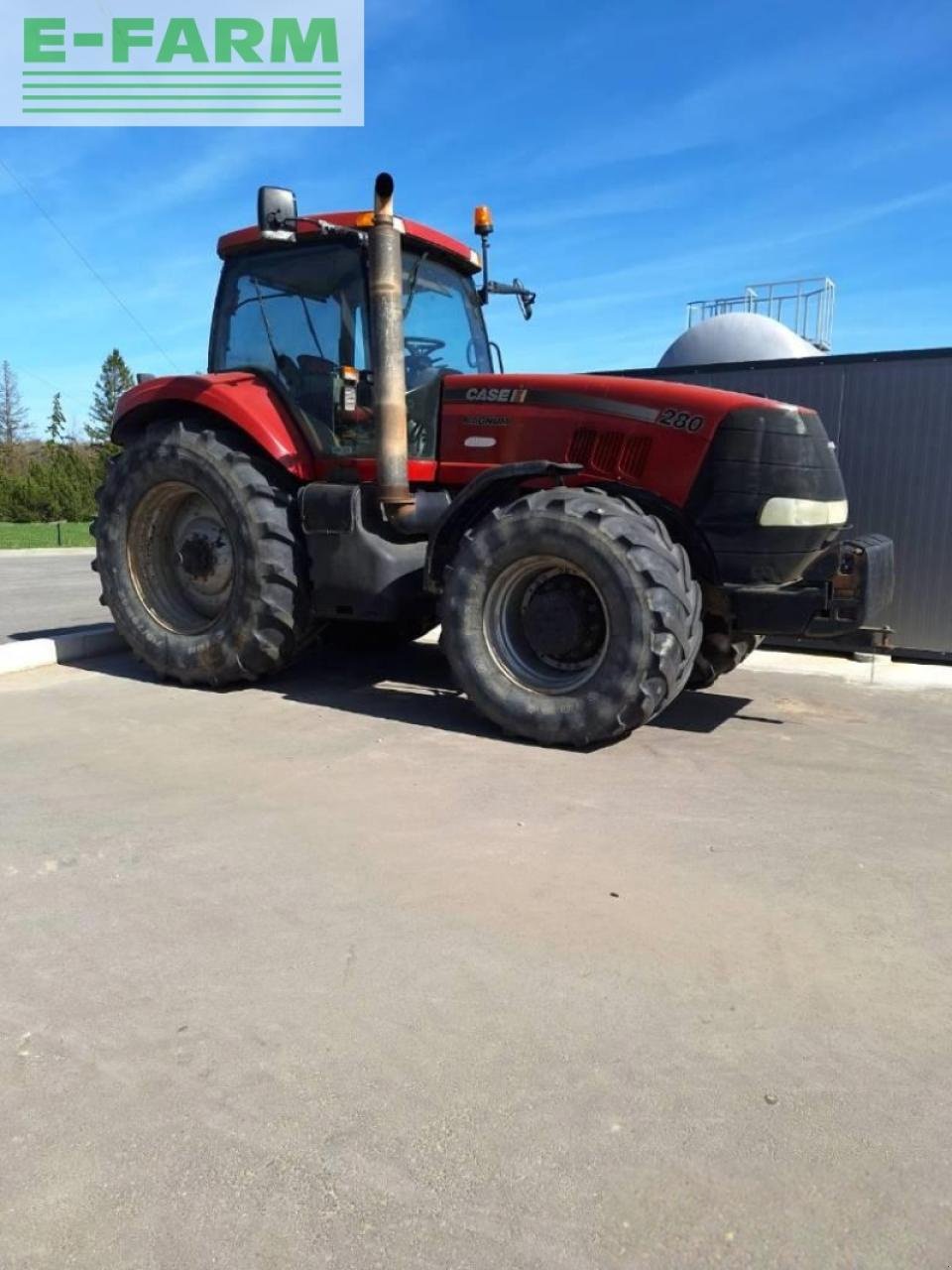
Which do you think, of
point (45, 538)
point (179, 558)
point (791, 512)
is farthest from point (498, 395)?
point (45, 538)

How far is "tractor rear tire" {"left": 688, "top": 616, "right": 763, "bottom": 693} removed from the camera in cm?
575

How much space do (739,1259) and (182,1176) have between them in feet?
3.55

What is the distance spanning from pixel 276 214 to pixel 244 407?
1.20 metres

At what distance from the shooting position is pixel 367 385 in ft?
18.8

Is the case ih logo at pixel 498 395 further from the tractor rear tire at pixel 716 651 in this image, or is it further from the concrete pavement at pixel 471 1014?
the concrete pavement at pixel 471 1014

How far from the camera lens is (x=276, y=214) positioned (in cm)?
516

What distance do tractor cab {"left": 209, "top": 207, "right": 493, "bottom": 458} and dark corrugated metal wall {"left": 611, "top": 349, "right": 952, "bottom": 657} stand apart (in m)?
3.79

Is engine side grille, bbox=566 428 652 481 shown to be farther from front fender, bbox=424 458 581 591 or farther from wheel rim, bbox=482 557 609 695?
wheel rim, bbox=482 557 609 695

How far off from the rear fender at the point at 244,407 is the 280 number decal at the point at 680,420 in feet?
7.15

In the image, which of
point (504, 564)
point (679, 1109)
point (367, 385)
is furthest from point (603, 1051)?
point (367, 385)

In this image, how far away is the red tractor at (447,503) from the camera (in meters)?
4.97

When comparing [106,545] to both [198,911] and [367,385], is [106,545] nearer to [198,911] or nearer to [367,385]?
[367,385]

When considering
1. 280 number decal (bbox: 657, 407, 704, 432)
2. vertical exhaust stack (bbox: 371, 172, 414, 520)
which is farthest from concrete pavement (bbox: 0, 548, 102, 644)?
280 number decal (bbox: 657, 407, 704, 432)

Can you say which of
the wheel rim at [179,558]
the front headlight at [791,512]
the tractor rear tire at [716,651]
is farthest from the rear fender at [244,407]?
the front headlight at [791,512]
